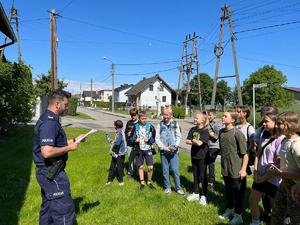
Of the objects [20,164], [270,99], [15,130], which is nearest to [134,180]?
[20,164]

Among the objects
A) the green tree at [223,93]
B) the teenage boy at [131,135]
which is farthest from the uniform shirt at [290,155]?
the green tree at [223,93]

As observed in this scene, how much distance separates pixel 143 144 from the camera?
8016 mm

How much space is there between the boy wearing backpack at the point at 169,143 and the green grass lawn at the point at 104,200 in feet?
1.00

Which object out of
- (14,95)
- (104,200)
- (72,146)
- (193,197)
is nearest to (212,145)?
(193,197)

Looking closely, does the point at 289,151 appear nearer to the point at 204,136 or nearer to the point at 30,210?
the point at 204,136

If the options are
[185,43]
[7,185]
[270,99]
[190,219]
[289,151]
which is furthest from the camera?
[270,99]

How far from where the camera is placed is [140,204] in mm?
6883

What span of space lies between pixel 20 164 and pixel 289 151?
27.0 ft

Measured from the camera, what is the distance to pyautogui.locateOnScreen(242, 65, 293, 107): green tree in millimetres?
65188

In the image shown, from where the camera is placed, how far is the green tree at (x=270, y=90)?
6519 cm

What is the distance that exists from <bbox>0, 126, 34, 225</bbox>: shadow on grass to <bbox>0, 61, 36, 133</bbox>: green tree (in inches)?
39.6

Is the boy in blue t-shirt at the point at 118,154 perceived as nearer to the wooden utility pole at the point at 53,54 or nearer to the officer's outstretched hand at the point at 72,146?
the officer's outstretched hand at the point at 72,146

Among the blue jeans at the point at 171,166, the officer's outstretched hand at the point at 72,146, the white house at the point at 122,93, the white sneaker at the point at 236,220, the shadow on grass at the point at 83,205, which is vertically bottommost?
the shadow on grass at the point at 83,205

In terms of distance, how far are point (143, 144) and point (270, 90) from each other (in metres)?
61.6
